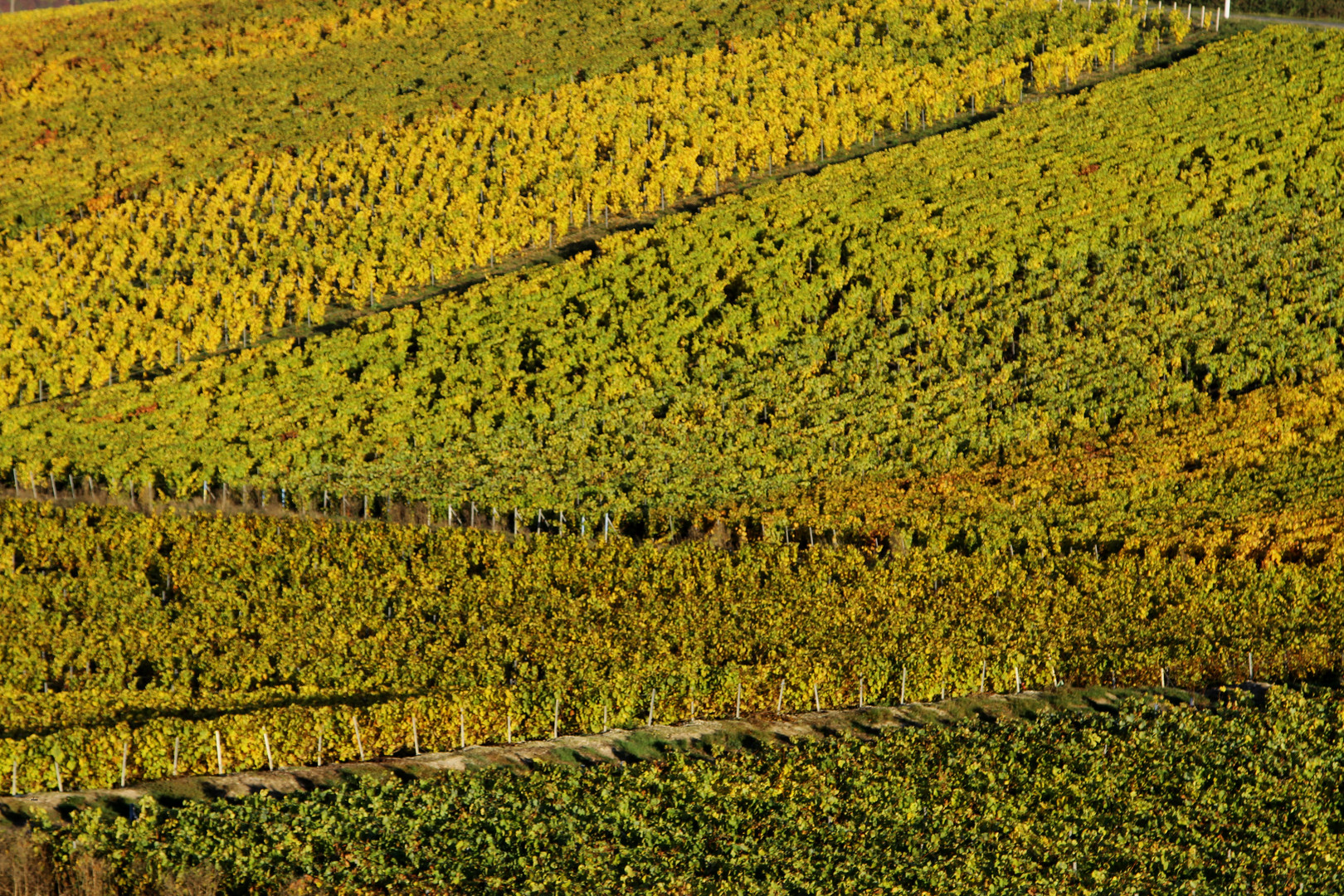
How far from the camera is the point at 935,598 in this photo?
160ft

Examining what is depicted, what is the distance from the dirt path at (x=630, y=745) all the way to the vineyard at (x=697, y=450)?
1.91 feet

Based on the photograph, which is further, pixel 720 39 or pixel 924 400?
pixel 720 39

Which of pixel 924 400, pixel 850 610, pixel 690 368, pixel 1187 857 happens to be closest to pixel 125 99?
pixel 690 368

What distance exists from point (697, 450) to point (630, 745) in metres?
24.8

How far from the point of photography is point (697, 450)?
64562mm

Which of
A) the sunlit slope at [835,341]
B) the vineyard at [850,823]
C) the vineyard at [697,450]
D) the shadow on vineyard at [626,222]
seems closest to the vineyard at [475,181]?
the vineyard at [697,450]

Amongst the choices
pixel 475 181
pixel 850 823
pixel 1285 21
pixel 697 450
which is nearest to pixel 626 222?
pixel 475 181

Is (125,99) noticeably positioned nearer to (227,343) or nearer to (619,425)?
(227,343)

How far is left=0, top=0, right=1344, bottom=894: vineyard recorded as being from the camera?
37.1 meters

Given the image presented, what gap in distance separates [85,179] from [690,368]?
54232mm

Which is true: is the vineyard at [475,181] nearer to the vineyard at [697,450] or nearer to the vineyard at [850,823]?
the vineyard at [697,450]

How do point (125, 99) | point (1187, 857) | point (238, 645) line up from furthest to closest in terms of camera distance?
1. point (125, 99)
2. point (238, 645)
3. point (1187, 857)

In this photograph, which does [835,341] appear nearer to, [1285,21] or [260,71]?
[1285,21]

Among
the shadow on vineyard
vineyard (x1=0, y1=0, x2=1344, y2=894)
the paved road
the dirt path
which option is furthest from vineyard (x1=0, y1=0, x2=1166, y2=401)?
the dirt path
